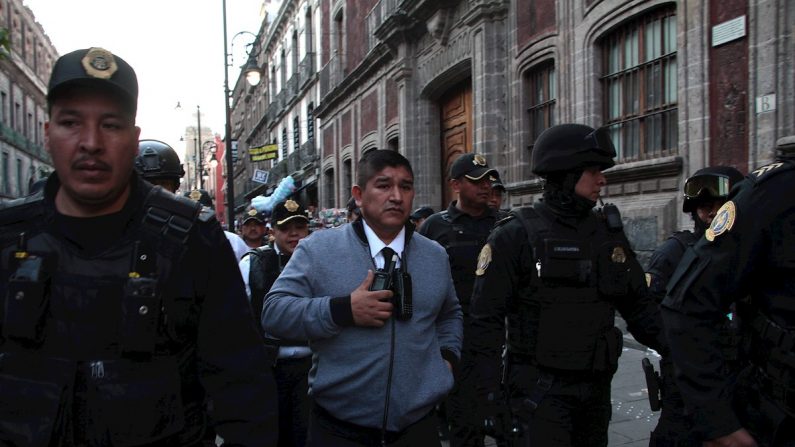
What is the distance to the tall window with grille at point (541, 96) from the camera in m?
10.9

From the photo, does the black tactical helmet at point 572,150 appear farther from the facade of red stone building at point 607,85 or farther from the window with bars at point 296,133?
the window with bars at point 296,133

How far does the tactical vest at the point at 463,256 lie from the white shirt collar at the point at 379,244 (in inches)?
82.3

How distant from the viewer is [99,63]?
1.69 metres

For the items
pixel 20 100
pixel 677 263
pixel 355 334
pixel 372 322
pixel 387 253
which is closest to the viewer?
pixel 372 322

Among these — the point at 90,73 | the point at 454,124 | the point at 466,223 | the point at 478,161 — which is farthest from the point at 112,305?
the point at 454,124

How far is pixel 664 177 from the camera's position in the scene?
8352mm

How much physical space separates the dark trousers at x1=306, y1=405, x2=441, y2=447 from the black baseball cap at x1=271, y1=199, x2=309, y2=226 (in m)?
1.93

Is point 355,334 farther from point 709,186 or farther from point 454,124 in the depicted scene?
point 454,124

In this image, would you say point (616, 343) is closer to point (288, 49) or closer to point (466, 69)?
point (466, 69)

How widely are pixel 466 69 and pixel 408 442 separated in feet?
39.6

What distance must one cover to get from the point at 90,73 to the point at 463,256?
3570 millimetres

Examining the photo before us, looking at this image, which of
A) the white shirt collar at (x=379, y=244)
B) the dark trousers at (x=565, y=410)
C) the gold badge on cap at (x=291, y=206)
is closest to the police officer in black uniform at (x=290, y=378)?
the gold badge on cap at (x=291, y=206)

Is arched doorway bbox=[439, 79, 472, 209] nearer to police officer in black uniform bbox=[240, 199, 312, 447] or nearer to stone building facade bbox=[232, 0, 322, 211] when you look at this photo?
stone building facade bbox=[232, 0, 322, 211]

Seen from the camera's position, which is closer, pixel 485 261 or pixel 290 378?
pixel 485 261
